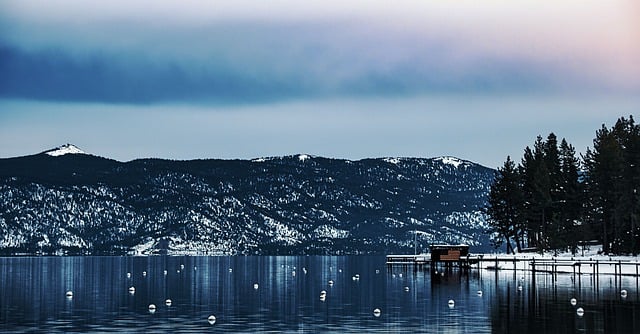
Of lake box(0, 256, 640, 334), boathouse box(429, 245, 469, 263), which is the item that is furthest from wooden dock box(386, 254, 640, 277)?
lake box(0, 256, 640, 334)

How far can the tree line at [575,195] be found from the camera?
157 metres

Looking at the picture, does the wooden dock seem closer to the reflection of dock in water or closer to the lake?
the reflection of dock in water

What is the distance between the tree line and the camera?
6186 inches

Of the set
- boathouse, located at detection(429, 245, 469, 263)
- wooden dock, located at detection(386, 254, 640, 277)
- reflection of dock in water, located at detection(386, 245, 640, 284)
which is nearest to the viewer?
wooden dock, located at detection(386, 254, 640, 277)

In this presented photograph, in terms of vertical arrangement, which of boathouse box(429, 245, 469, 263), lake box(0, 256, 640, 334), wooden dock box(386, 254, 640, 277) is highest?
boathouse box(429, 245, 469, 263)

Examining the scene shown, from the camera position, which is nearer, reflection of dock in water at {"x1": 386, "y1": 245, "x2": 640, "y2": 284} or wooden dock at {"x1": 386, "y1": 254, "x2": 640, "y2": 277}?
wooden dock at {"x1": 386, "y1": 254, "x2": 640, "y2": 277}

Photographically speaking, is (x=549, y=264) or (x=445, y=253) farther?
(x=445, y=253)

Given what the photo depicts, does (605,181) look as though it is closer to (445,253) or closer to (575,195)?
(575,195)

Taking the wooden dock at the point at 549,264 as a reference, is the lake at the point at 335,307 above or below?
below

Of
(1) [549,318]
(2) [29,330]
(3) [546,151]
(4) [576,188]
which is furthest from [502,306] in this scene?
(3) [546,151]

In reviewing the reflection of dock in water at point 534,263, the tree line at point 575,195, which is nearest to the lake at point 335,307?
the reflection of dock in water at point 534,263

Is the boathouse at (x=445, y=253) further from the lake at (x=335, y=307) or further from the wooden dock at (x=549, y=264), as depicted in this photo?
the lake at (x=335, y=307)

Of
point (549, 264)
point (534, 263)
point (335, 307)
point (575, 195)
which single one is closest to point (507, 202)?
point (575, 195)

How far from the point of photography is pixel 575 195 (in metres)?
173
